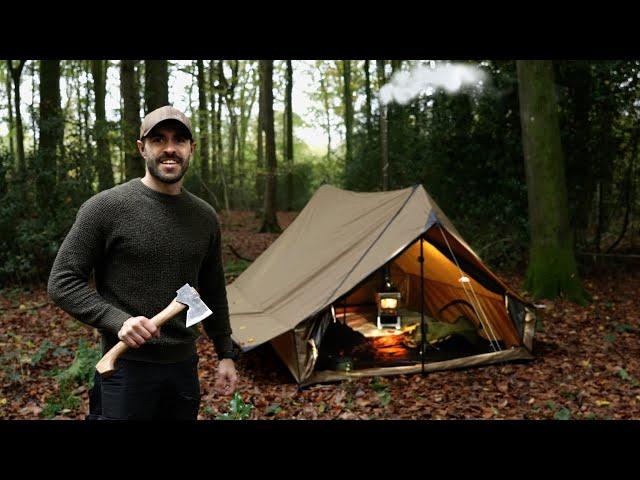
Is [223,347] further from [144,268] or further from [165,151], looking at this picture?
[165,151]

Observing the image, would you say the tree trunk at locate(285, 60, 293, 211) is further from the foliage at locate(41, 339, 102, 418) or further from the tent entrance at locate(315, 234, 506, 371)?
the foliage at locate(41, 339, 102, 418)

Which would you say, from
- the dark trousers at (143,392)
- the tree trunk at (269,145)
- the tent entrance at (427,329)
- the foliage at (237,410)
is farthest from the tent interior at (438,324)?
the tree trunk at (269,145)

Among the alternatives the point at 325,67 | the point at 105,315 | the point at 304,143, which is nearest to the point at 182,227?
the point at 105,315

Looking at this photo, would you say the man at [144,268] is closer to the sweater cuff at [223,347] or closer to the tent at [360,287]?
the sweater cuff at [223,347]

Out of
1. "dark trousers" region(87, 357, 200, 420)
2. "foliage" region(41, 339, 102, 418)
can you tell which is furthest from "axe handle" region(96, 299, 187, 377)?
"foliage" region(41, 339, 102, 418)

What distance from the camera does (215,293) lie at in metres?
2.02

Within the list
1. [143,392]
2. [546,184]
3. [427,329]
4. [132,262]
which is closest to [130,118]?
[427,329]

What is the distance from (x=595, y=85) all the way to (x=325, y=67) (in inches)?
600

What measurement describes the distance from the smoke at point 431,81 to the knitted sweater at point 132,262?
26.1 feet

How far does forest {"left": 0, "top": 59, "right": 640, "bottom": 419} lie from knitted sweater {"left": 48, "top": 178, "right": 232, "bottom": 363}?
2.19 metres

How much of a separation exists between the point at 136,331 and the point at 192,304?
182mm

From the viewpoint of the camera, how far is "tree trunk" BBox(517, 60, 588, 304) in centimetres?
665
